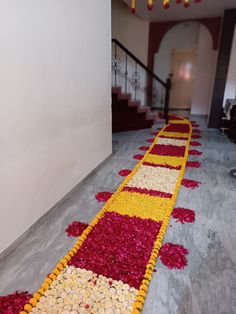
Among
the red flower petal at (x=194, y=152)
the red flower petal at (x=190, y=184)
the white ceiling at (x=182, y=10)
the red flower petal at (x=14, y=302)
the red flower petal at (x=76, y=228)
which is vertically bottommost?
the red flower petal at (x=14, y=302)

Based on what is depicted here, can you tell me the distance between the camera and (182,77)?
8828mm

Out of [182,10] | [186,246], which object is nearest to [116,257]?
[186,246]

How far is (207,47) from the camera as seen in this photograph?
660cm

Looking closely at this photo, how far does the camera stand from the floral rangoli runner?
136cm

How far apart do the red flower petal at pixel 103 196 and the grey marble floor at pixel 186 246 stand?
7 cm

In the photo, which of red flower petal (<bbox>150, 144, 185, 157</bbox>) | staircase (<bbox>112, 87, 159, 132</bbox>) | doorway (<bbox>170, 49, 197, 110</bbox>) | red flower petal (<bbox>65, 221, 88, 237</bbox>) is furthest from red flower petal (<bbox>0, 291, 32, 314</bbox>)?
doorway (<bbox>170, 49, 197, 110</bbox>)

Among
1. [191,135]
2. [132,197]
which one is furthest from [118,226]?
[191,135]

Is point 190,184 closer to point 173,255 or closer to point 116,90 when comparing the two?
point 173,255

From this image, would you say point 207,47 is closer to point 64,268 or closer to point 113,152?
point 113,152

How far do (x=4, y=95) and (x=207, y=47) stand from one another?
6576mm

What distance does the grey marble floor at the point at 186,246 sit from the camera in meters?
1.39

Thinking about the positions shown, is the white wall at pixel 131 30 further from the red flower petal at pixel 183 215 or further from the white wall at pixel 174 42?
the red flower petal at pixel 183 215

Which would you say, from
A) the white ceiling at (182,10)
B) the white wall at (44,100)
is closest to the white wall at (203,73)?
the white ceiling at (182,10)

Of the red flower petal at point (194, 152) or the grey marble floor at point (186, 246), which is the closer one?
the grey marble floor at point (186, 246)
